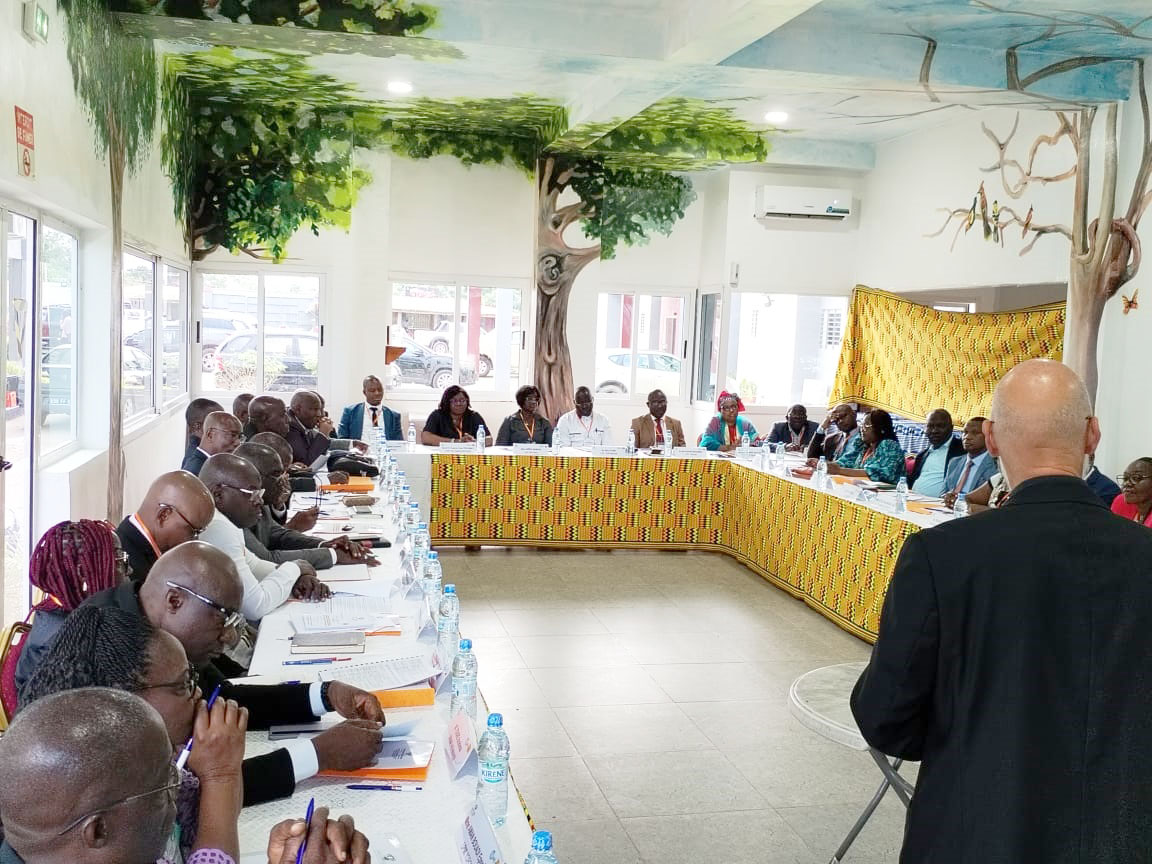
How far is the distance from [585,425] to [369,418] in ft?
6.09

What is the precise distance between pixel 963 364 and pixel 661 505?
312cm

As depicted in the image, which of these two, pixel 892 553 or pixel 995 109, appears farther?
pixel 995 109

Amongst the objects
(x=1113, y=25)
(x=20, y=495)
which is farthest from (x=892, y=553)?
(x=20, y=495)

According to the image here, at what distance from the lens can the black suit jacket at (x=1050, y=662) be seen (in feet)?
5.95

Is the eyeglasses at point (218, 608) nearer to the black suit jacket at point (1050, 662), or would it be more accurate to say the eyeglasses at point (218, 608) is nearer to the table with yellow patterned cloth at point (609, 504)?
the black suit jacket at point (1050, 662)

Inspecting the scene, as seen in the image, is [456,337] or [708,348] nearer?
[456,337]

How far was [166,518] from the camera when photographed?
312 centimetres

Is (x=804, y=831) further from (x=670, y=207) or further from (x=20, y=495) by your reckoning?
(x=670, y=207)

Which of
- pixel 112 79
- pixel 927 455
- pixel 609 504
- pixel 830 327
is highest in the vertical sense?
pixel 112 79

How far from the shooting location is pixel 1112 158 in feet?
23.6

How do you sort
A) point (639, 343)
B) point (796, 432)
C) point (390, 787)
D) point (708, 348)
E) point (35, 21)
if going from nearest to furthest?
point (390, 787), point (35, 21), point (796, 432), point (708, 348), point (639, 343)

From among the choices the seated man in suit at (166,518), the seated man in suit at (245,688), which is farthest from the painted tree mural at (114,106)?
the seated man in suit at (245,688)

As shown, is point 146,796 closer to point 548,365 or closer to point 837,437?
point 837,437

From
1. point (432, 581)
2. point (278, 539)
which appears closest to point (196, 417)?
point (278, 539)
